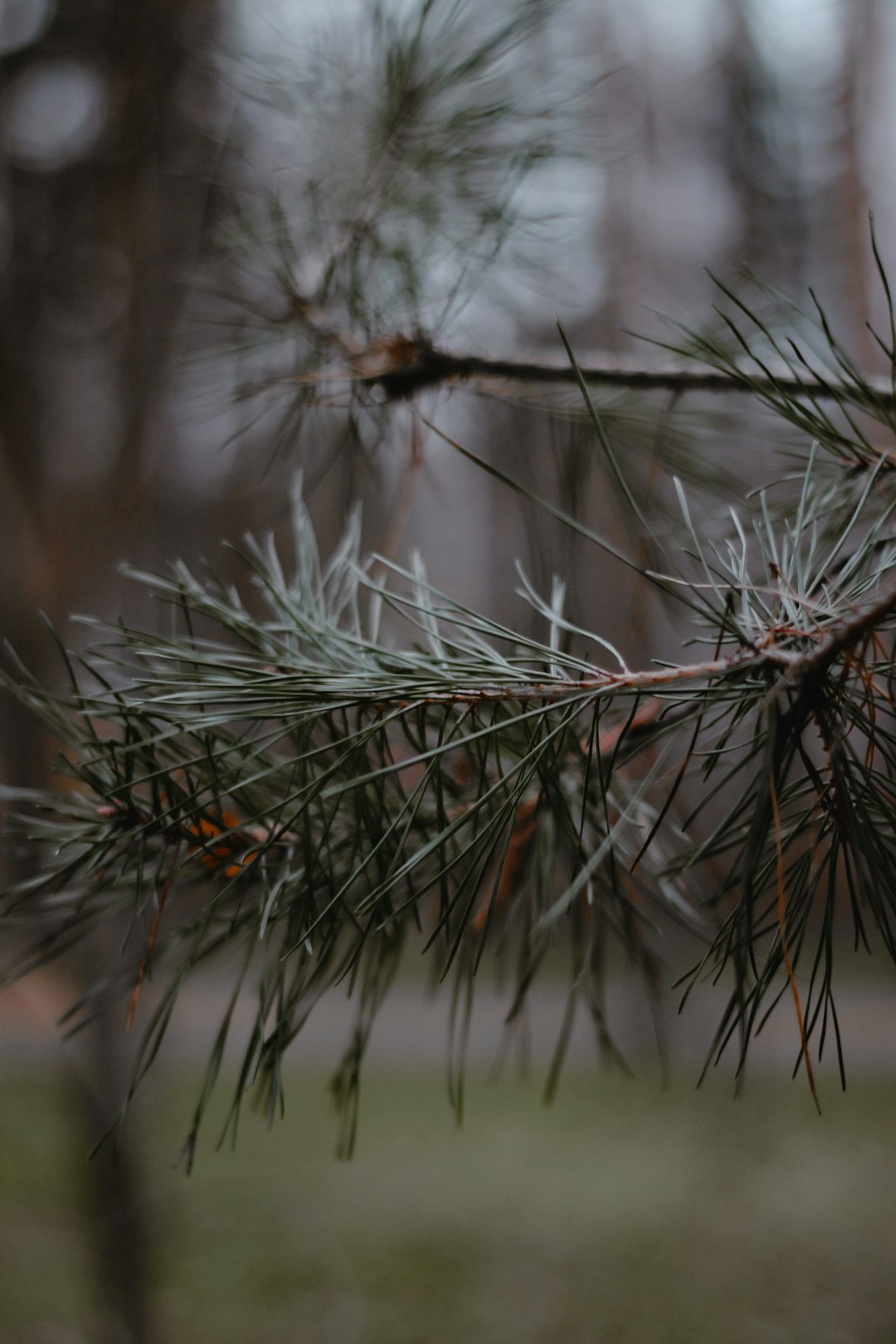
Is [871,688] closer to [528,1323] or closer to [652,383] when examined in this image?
[652,383]

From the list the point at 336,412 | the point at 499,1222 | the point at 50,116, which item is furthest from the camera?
the point at 499,1222

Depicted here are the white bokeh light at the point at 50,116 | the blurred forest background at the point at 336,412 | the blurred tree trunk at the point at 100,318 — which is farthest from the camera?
the white bokeh light at the point at 50,116

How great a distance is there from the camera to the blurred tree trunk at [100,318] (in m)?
0.95

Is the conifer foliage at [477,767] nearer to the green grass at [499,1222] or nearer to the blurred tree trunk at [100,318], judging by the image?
the blurred tree trunk at [100,318]

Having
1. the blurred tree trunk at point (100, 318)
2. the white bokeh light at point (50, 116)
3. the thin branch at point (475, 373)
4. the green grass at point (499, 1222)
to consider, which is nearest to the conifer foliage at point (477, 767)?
the thin branch at point (475, 373)

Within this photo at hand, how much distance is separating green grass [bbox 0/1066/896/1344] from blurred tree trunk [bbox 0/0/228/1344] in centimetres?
17

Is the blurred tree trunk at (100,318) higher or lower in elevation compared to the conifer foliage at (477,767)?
higher

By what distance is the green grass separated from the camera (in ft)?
5.08

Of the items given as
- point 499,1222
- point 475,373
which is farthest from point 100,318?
point 499,1222

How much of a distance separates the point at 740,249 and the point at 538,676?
8.88 feet

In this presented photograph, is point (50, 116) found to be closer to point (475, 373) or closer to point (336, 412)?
point (336, 412)

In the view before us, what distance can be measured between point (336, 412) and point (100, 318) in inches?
39.2

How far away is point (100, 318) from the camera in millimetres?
1305

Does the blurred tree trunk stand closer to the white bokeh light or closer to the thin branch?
the white bokeh light
